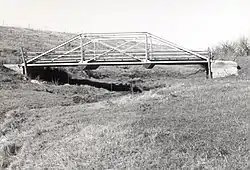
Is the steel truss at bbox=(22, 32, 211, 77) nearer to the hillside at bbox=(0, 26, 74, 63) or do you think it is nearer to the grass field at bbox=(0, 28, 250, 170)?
the hillside at bbox=(0, 26, 74, 63)

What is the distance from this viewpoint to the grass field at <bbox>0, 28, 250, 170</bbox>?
9.68m

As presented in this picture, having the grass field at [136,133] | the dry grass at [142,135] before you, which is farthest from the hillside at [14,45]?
the dry grass at [142,135]

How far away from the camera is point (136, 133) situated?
11.4 meters

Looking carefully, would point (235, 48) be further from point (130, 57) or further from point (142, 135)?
point (142, 135)

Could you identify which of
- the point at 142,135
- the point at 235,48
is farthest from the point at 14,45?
the point at 142,135

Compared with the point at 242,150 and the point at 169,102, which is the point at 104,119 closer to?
the point at 169,102

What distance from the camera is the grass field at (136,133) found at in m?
9.68

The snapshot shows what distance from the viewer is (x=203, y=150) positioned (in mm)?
9695

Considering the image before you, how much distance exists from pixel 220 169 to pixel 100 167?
2892 millimetres

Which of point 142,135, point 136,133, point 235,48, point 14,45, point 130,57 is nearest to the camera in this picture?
point 142,135

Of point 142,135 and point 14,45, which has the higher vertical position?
point 14,45

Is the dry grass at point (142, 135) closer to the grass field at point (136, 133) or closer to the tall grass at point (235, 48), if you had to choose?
the grass field at point (136, 133)

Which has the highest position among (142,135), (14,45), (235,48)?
(14,45)

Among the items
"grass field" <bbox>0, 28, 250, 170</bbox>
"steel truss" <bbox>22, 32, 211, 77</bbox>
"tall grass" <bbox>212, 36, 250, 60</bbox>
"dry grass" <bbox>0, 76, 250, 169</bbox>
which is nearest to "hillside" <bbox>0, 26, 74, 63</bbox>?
"steel truss" <bbox>22, 32, 211, 77</bbox>
